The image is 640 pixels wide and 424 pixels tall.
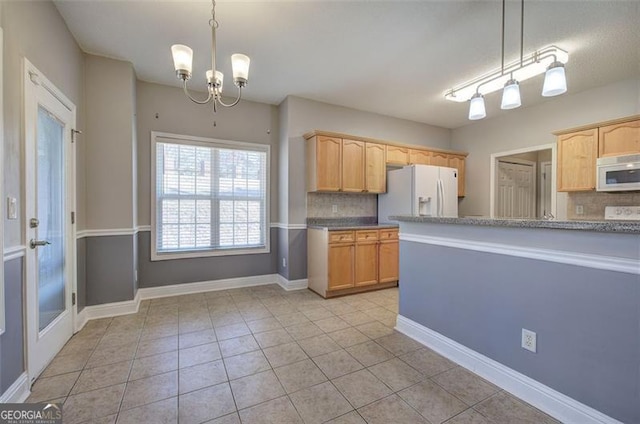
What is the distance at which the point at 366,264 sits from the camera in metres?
3.80

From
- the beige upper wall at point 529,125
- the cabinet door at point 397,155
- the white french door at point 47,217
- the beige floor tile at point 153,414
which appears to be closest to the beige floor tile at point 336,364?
the beige floor tile at point 153,414

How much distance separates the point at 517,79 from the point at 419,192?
1.73 meters

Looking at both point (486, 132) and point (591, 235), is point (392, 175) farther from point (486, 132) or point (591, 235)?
point (591, 235)

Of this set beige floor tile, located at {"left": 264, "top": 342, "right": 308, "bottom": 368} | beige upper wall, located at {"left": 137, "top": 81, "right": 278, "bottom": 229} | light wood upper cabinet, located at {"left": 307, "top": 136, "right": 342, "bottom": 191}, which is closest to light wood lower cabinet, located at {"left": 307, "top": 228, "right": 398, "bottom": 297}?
light wood upper cabinet, located at {"left": 307, "top": 136, "right": 342, "bottom": 191}

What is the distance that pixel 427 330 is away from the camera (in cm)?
235

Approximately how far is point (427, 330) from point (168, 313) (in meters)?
2.74

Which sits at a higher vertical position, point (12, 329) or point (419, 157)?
point (419, 157)

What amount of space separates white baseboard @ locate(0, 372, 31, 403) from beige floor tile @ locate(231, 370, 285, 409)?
1214mm

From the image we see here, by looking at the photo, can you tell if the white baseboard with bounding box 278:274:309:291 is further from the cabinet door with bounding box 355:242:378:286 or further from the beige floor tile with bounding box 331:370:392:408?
the beige floor tile with bounding box 331:370:392:408

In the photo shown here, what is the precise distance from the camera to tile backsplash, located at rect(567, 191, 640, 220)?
3357 millimetres

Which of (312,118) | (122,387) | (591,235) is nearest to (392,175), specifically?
(312,118)

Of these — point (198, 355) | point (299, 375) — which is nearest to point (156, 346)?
point (198, 355)

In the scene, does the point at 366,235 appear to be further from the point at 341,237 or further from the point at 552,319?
the point at 552,319

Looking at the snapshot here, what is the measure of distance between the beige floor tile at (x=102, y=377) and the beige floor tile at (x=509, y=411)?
7.70ft
